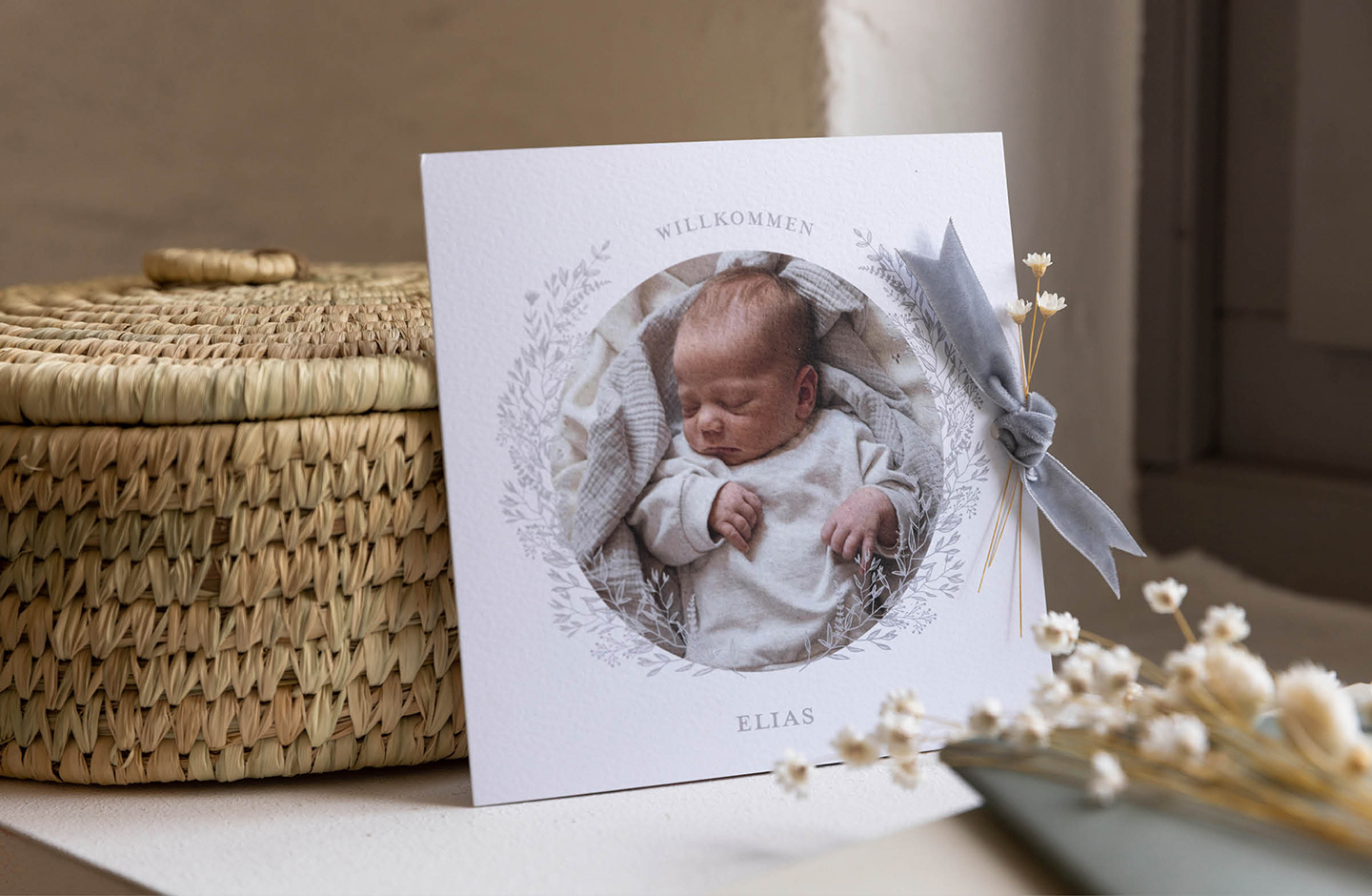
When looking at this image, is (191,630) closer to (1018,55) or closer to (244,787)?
(244,787)

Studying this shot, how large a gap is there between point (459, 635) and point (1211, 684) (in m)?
0.30

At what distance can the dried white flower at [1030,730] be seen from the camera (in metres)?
A: 0.41

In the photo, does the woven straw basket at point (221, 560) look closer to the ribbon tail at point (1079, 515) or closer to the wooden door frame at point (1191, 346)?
the ribbon tail at point (1079, 515)

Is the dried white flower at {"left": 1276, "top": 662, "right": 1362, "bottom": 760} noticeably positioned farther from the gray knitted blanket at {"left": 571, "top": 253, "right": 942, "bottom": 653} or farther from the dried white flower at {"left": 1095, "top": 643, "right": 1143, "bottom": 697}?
the gray knitted blanket at {"left": 571, "top": 253, "right": 942, "bottom": 653}

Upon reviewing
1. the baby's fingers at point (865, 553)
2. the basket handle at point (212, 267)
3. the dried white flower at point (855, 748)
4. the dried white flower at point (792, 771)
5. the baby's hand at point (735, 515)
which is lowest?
the dried white flower at point (792, 771)

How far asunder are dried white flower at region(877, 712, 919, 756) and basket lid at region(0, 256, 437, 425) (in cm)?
24

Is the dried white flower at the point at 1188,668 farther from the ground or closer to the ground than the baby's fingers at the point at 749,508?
closer to the ground

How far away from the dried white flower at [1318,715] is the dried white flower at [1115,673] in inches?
2.1

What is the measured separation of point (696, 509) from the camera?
535mm

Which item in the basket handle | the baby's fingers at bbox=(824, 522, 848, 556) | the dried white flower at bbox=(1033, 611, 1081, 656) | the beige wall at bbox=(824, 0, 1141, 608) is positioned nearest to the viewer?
the dried white flower at bbox=(1033, 611, 1081, 656)

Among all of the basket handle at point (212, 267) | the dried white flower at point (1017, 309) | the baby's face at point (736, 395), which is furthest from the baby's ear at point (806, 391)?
the basket handle at point (212, 267)

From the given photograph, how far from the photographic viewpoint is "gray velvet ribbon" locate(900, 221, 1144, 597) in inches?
22.1

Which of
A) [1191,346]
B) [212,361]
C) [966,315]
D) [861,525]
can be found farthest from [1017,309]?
[1191,346]

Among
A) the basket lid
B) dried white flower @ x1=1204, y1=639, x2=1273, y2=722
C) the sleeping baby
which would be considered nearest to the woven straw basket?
the basket lid
